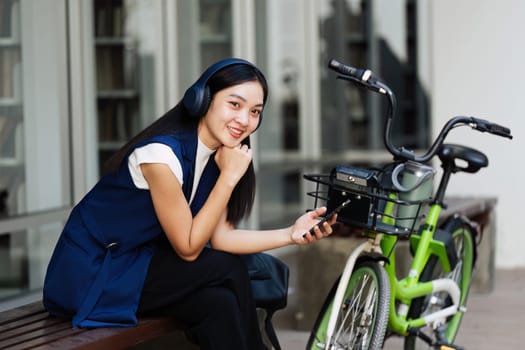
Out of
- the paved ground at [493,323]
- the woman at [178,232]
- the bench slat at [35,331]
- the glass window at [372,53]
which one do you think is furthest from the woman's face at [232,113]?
the glass window at [372,53]

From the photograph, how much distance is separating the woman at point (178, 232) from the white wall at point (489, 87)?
10.2 feet

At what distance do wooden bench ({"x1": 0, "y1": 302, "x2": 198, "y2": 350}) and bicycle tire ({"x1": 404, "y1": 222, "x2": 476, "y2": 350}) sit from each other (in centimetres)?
103

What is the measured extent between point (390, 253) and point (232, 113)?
77 cm

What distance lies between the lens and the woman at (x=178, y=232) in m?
2.87

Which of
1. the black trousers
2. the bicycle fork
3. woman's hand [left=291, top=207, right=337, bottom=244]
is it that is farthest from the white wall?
the black trousers

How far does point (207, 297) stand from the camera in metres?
2.89

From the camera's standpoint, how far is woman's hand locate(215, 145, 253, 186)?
2920mm

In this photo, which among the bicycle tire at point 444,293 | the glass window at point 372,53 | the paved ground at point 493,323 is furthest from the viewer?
the glass window at point 372,53

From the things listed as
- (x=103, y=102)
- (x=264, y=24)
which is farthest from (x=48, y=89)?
(x=264, y=24)

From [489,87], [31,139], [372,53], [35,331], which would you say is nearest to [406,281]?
[35,331]

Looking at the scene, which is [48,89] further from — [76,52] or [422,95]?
[422,95]

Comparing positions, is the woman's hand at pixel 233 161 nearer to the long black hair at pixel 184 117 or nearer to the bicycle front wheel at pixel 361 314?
the long black hair at pixel 184 117

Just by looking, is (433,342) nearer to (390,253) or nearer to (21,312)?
(390,253)

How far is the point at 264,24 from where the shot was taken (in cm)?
743
